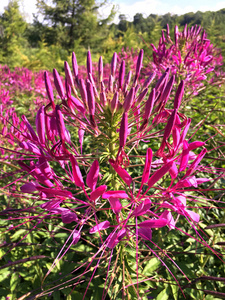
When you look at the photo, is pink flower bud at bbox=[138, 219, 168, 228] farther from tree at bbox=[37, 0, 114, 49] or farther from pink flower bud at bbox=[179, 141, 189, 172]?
tree at bbox=[37, 0, 114, 49]

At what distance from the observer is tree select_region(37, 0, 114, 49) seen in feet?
64.7

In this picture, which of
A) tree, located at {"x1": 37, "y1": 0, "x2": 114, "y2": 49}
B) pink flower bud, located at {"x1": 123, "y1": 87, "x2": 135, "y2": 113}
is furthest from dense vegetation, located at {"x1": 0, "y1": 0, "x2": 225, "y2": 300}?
tree, located at {"x1": 37, "y1": 0, "x2": 114, "y2": 49}

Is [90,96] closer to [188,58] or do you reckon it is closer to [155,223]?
[155,223]

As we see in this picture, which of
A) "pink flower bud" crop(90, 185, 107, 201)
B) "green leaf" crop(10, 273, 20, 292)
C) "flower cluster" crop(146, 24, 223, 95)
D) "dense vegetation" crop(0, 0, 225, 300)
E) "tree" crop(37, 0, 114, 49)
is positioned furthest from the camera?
"tree" crop(37, 0, 114, 49)

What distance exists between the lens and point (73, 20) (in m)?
20.0

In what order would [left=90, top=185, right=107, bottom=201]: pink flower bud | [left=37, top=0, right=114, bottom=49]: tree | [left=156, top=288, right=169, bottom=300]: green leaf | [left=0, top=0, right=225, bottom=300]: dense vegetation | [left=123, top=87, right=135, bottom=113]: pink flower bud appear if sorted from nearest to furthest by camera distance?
[left=90, top=185, right=107, bottom=201]: pink flower bud
[left=0, top=0, right=225, bottom=300]: dense vegetation
[left=123, top=87, right=135, bottom=113]: pink flower bud
[left=156, top=288, right=169, bottom=300]: green leaf
[left=37, top=0, right=114, bottom=49]: tree

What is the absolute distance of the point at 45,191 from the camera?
840 millimetres

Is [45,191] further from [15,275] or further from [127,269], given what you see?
[15,275]

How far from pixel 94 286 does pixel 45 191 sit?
993 mm

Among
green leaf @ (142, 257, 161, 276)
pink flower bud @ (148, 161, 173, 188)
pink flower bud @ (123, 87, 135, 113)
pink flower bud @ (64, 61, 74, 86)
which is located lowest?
green leaf @ (142, 257, 161, 276)

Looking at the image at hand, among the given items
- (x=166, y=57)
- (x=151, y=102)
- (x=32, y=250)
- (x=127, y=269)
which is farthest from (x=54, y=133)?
(x=166, y=57)

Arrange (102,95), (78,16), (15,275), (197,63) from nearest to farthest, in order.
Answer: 1. (102,95)
2. (15,275)
3. (197,63)
4. (78,16)

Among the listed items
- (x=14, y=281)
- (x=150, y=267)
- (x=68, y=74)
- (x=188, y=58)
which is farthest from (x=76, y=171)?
(x=188, y=58)

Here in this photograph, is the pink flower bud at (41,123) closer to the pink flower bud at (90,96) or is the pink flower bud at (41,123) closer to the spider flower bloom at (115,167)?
the spider flower bloom at (115,167)
